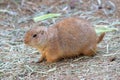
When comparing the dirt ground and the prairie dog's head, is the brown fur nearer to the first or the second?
the prairie dog's head

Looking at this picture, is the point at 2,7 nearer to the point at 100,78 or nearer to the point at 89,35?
the point at 89,35

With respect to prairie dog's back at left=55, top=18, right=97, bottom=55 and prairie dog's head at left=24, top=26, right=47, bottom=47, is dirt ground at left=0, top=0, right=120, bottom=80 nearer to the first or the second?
prairie dog's back at left=55, top=18, right=97, bottom=55

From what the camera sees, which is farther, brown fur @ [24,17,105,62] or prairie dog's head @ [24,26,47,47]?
brown fur @ [24,17,105,62]

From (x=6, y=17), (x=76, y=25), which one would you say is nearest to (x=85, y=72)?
(x=76, y=25)

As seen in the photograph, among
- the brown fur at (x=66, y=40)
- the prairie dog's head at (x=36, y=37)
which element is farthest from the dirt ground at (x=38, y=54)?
the prairie dog's head at (x=36, y=37)

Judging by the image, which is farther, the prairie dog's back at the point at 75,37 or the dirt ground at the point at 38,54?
the prairie dog's back at the point at 75,37

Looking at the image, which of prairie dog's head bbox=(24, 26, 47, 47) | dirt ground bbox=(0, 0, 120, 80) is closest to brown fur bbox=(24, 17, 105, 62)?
prairie dog's head bbox=(24, 26, 47, 47)

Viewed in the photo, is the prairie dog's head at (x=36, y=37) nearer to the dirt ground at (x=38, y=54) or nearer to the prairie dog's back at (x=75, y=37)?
the prairie dog's back at (x=75, y=37)
